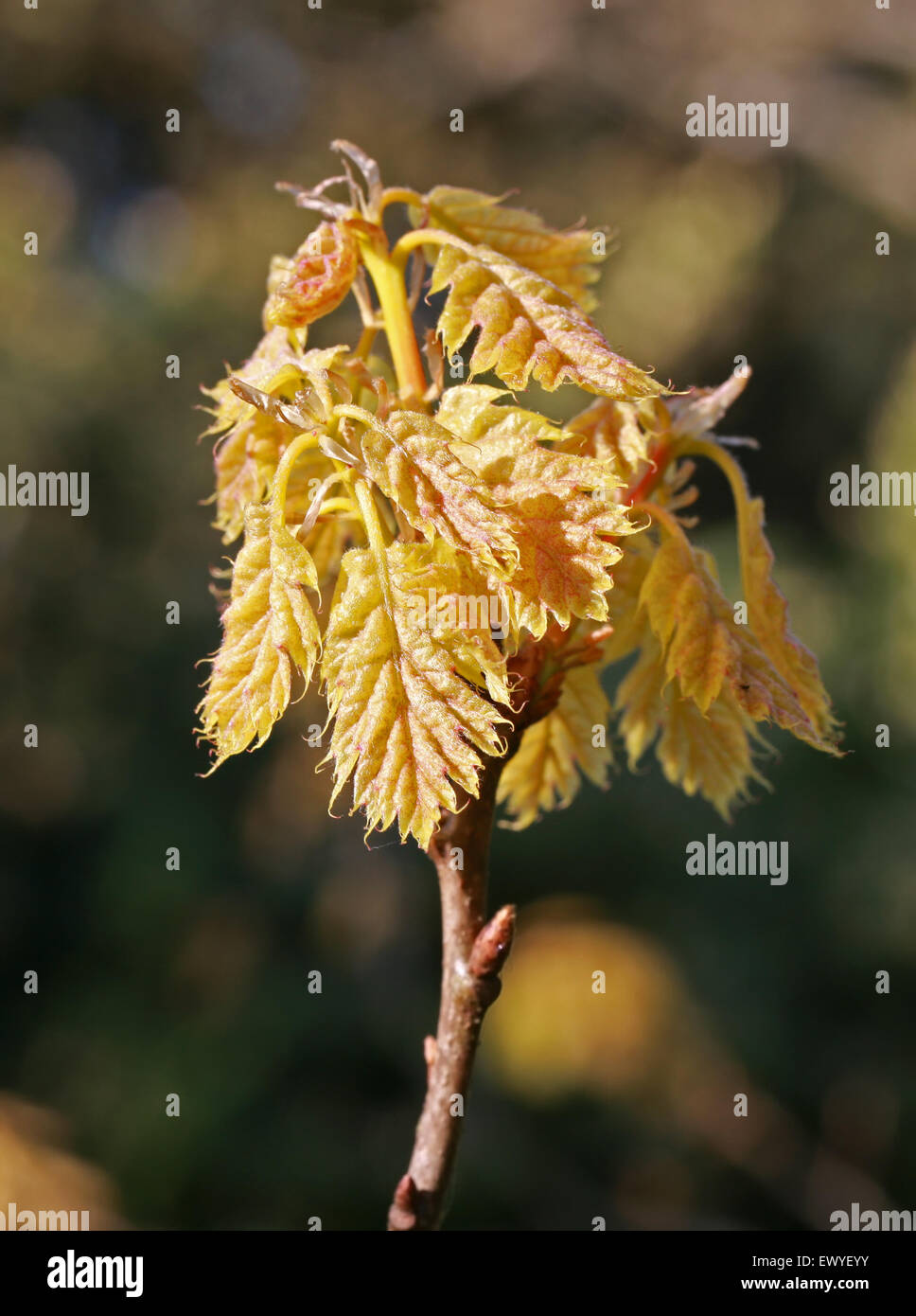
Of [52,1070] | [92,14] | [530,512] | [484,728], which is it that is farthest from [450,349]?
[92,14]

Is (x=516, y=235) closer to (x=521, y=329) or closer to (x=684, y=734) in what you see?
(x=521, y=329)

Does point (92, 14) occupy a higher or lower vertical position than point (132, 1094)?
higher

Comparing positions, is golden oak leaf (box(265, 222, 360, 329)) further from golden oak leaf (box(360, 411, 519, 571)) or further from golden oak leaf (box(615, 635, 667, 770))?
golden oak leaf (box(615, 635, 667, 770))

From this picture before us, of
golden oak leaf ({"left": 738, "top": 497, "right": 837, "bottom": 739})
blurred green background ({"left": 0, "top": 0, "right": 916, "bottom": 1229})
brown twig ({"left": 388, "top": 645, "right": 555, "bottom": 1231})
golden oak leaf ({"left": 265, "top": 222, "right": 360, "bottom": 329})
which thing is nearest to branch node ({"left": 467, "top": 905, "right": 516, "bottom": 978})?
brown twig ({"left": 388, "top": 645, "right": 555, "bottom": 1231})

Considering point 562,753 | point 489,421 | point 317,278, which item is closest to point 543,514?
point 489,421
